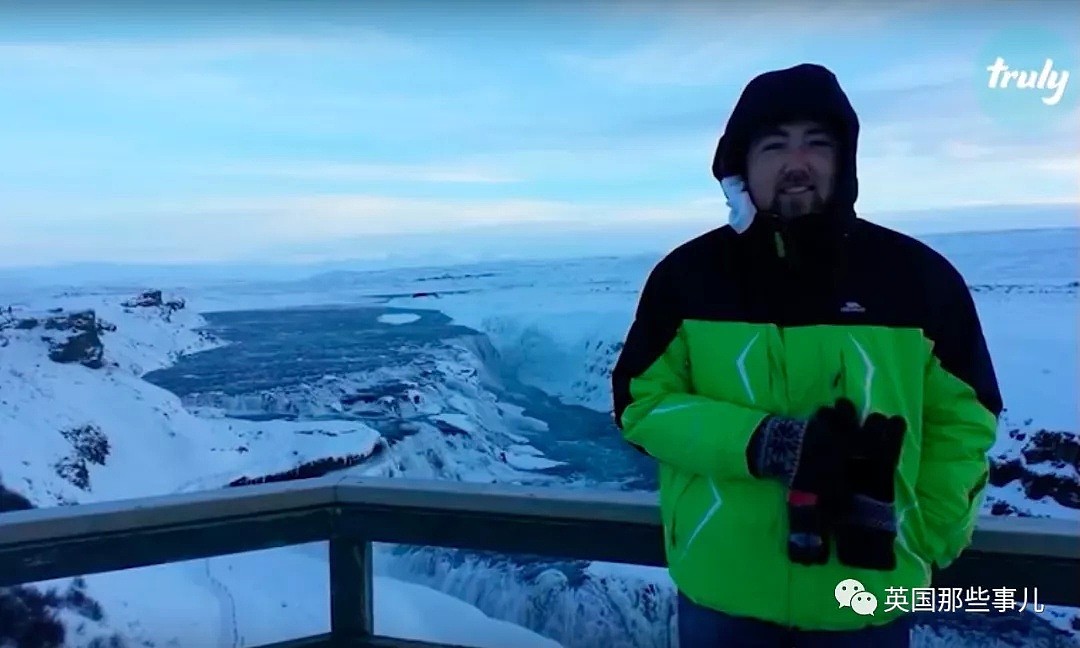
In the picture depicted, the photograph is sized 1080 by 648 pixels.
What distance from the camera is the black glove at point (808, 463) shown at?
53.6 inches

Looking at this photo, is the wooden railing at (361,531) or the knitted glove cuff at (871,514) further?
the wooden railing at (361,531)

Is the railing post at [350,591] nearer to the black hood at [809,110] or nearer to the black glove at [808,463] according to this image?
the black glove at [808,463]

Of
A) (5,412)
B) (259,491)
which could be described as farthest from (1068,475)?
(5,412)

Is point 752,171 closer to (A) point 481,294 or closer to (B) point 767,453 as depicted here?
(B) point 767,453

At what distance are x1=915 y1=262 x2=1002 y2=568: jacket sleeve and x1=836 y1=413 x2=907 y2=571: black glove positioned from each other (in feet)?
0.31

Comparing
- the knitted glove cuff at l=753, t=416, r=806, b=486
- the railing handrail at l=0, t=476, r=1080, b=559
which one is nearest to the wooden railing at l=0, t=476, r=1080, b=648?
the railing handrail at l=0, t=476, r=1080, b=559

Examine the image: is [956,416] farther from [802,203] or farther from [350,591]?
[350,591]

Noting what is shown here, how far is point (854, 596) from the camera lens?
1.45m

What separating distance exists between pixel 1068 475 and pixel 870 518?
107cm

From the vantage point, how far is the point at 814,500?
1.39 meters

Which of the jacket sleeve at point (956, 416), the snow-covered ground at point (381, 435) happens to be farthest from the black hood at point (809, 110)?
the snow-covered ground at point (381, 435)

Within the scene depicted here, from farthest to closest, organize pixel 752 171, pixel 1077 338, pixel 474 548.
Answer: pixel 474 548, pixel 1077 338, pixel 752 171

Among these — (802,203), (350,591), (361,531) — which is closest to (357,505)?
(361,531)

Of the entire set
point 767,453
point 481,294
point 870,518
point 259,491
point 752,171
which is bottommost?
point 259,491
